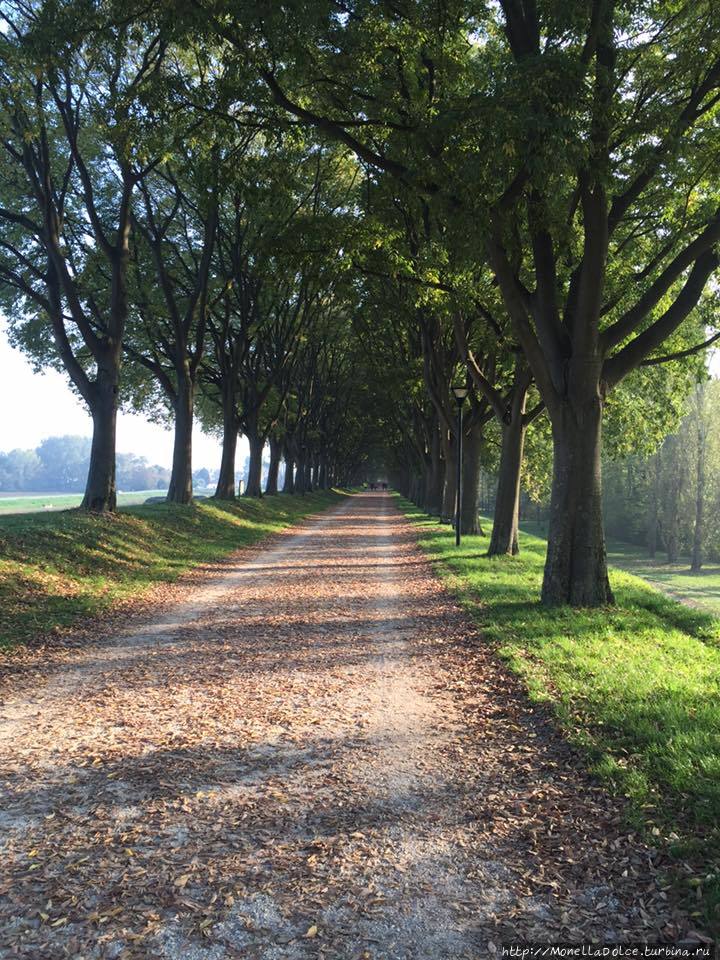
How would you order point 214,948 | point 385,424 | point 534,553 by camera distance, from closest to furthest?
point 214,948
point 534,553
point 385,424

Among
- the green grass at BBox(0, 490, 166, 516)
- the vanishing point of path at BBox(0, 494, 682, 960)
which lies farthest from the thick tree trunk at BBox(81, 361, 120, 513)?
the vanishing point of path at BBox(0, 494, 682, 960)

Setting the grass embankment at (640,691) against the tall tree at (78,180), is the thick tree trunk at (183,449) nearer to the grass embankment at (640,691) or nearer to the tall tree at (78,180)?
the tall tree at (78,180)

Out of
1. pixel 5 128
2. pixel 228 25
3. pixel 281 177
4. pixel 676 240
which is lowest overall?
pixel 676 240

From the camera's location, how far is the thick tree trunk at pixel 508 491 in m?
16.8

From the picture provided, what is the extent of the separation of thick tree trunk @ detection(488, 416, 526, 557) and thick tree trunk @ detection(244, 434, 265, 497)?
17101 mm

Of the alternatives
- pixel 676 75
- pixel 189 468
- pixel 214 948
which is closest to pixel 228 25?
pixel 676 75

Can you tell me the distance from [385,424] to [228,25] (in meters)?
47.3

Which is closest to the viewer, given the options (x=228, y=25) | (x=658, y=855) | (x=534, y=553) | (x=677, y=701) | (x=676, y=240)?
(x=658, y=855)

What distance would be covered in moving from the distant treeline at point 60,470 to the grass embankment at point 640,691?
342ft

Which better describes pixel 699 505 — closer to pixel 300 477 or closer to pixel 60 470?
pixel 300 477

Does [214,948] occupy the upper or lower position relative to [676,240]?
lower

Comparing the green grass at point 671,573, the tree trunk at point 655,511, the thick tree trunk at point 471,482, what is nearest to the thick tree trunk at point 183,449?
the thick tree trunk at point 471,482

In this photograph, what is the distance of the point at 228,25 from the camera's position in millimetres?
8539

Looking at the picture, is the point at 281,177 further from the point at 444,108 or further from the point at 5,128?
the point at 5,128
